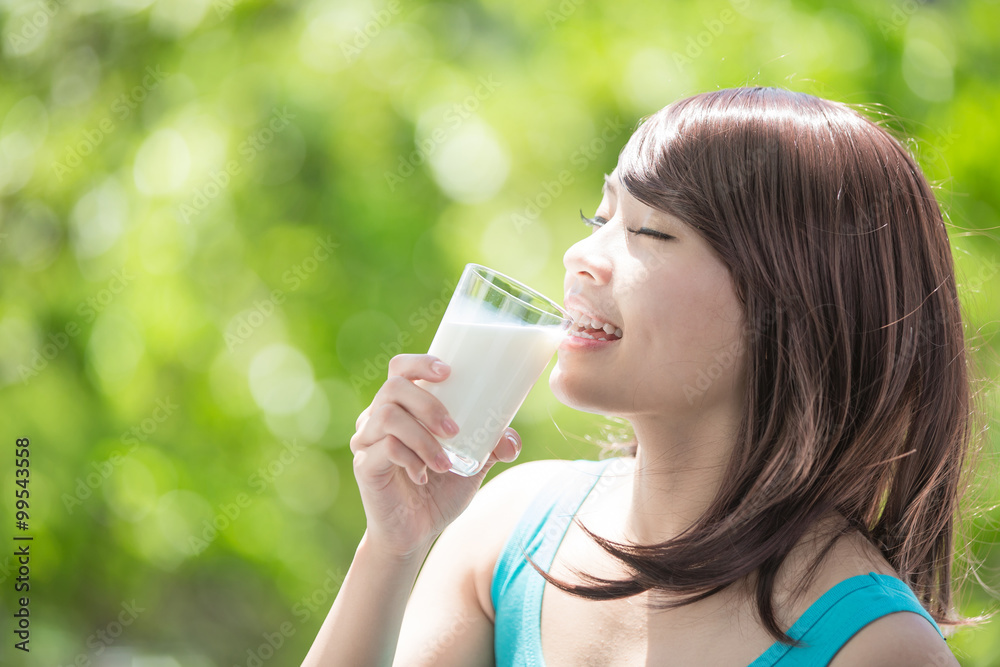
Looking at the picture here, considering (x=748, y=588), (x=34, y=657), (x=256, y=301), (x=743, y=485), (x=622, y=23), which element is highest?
(x=622, y=23)

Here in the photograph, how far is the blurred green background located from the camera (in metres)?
2.14

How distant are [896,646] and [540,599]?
0.55 meters

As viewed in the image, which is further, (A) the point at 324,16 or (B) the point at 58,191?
(B) the point at 58,191

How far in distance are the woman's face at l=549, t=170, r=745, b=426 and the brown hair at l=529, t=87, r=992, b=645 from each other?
0.09 ft

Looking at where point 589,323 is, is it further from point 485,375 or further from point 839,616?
point 839,616

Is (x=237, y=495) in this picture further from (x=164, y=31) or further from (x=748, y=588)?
(x=748, y=588)

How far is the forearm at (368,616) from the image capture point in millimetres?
1237

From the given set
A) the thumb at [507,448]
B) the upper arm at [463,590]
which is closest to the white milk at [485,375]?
the thumb at [507,448]

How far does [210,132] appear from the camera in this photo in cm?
234

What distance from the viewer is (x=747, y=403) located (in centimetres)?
118

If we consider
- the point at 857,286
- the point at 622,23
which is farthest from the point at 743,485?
the point at 622,23

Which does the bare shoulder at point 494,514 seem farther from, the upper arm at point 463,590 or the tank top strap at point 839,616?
the tank top strap at point 839,616

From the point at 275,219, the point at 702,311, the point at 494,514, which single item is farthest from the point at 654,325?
the point at 275,219

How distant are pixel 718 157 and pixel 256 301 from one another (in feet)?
5.33
